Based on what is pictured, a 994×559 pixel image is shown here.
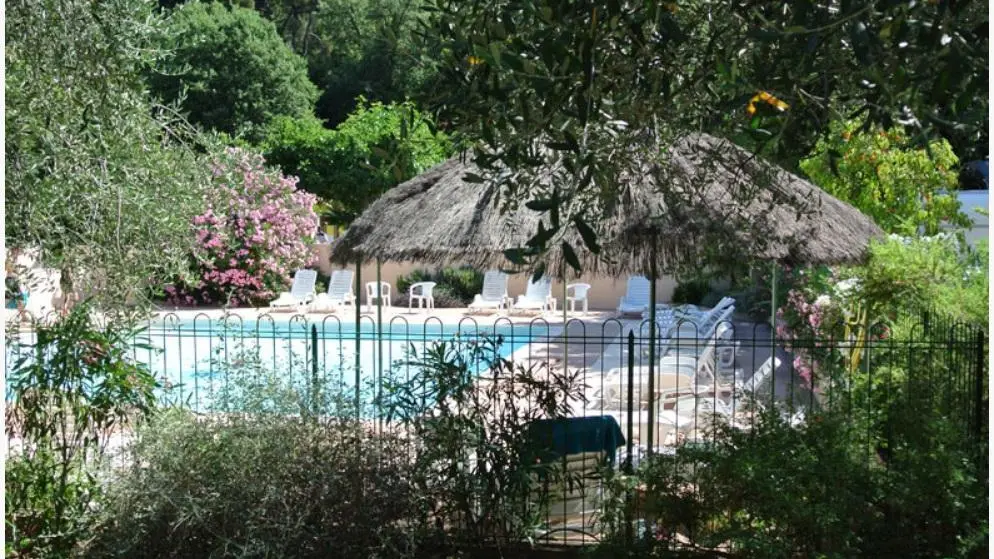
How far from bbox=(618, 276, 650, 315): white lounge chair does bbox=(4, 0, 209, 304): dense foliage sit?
54.7 feet

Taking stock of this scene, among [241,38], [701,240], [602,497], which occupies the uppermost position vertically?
[241,38]

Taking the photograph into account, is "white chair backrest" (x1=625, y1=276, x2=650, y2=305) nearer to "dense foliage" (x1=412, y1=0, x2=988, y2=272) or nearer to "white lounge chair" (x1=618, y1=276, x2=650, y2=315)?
"white lounge chair" (x1=618, y1=276, x2=650, y2=315)

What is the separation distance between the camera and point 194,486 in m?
5.64

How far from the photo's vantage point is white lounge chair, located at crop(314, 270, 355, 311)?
2308 centimetres

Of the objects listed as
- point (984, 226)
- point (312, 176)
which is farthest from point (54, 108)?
point (312, 176)

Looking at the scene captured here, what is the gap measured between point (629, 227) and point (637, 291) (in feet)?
53.6

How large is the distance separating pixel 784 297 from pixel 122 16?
11472mm

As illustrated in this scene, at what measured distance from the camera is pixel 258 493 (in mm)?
5656

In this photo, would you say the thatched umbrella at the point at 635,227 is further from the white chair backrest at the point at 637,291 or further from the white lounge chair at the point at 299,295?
the white lounge chair at the point at 299,295

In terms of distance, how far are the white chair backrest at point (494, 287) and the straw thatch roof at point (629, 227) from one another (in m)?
13.8

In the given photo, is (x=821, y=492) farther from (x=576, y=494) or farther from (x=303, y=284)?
(x=303, y=284)

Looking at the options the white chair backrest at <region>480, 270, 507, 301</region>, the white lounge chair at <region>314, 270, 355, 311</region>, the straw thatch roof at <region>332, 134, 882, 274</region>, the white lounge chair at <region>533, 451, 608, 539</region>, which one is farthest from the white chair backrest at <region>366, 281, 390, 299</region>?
the white lounge chair at <region>533, 451, 608, 539</region>

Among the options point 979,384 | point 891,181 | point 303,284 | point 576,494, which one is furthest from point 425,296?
point 979,384

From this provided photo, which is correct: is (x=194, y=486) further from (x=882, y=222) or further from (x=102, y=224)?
(x=882, y=222)
